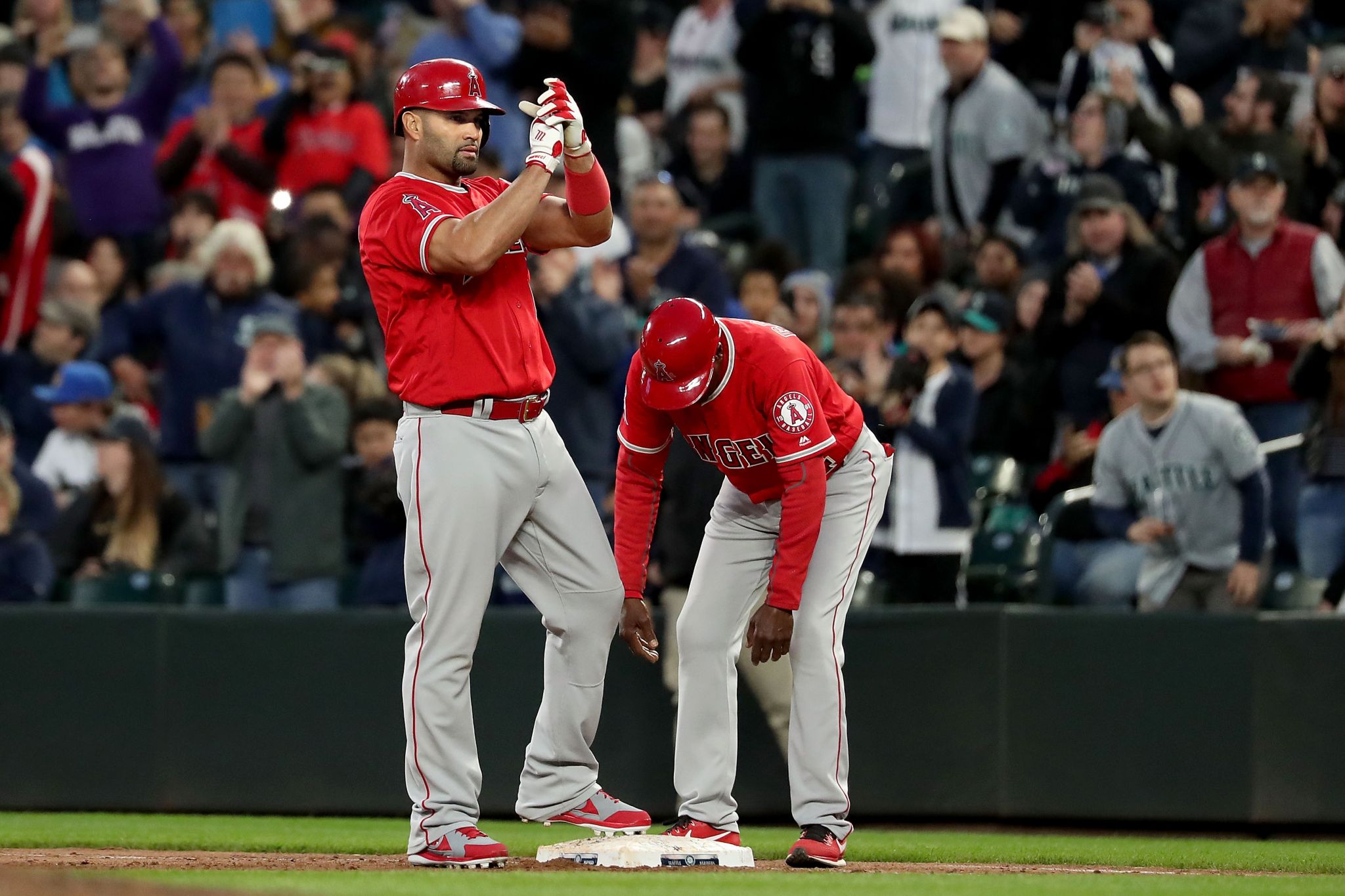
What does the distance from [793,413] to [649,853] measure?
1.48 meters

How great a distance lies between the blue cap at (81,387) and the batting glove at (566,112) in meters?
5.26

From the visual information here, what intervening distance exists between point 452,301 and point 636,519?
3.61ft

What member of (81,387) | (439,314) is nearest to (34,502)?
(81,387)

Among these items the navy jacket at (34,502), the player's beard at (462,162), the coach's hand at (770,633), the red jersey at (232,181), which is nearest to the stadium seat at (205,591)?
the navy jacket at (34,502)

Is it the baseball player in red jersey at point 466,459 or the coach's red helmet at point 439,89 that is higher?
the coach's red helmet at point 439,89

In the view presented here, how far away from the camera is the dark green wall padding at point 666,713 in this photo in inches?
352

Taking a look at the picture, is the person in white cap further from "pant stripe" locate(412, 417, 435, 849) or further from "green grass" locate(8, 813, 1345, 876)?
"pant stripe" locate(412, 417, 435, 849)

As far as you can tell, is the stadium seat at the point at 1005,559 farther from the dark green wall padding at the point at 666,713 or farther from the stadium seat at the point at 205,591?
the stadium seat at the point at 205,591

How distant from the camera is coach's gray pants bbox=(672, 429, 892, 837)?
259 inches

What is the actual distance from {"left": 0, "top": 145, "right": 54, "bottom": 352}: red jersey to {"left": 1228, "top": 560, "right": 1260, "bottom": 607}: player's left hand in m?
7.47

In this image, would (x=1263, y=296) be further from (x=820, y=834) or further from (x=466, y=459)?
(x=466, y=459)

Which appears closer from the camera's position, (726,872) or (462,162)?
(726,872)

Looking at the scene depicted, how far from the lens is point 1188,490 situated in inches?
366

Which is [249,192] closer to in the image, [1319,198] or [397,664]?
[397,664]
